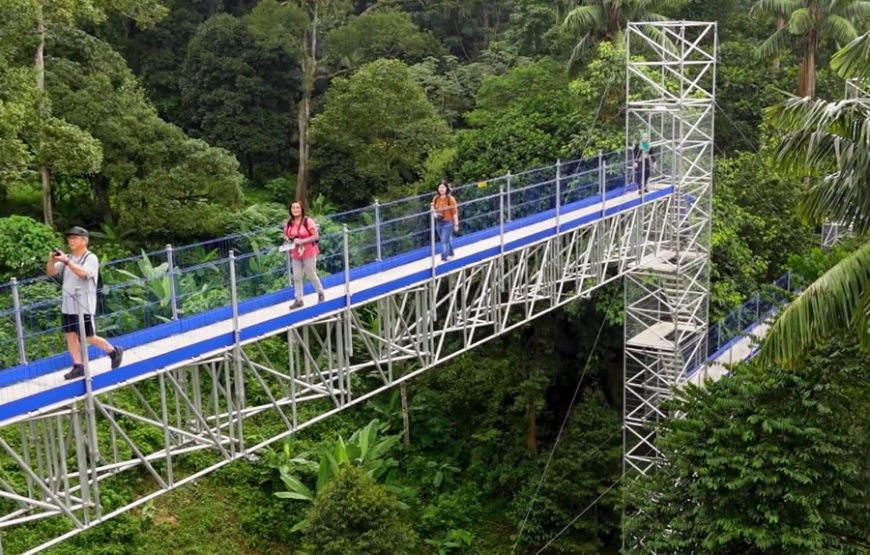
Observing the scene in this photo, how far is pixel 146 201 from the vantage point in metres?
23.5

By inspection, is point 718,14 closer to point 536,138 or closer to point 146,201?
point 536,138

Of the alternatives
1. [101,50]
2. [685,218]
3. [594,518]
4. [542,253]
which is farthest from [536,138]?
[101,50]

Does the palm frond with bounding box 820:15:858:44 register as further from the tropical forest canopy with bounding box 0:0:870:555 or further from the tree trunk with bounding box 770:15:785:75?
the tree trunk with bounding box 770:15:785:75

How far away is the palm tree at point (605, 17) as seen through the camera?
74.1ft

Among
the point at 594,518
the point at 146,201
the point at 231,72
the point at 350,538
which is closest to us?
the point at 350,538

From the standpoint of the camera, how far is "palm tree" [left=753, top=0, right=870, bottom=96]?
942 inches

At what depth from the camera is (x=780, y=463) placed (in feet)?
39.8

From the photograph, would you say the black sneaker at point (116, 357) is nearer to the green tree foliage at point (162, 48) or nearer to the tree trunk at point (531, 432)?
the tree trunk at point (531, 432)

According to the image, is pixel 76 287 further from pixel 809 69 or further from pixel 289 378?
pixel 809 69

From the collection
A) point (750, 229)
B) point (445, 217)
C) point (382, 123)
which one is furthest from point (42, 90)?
point (750, 229)

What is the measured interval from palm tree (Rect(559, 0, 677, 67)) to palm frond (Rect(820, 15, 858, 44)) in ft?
12.8

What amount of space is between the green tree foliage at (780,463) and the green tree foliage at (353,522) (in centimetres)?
509

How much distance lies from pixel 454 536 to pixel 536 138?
8.76 meters

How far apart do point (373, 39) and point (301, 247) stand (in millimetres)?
21814
